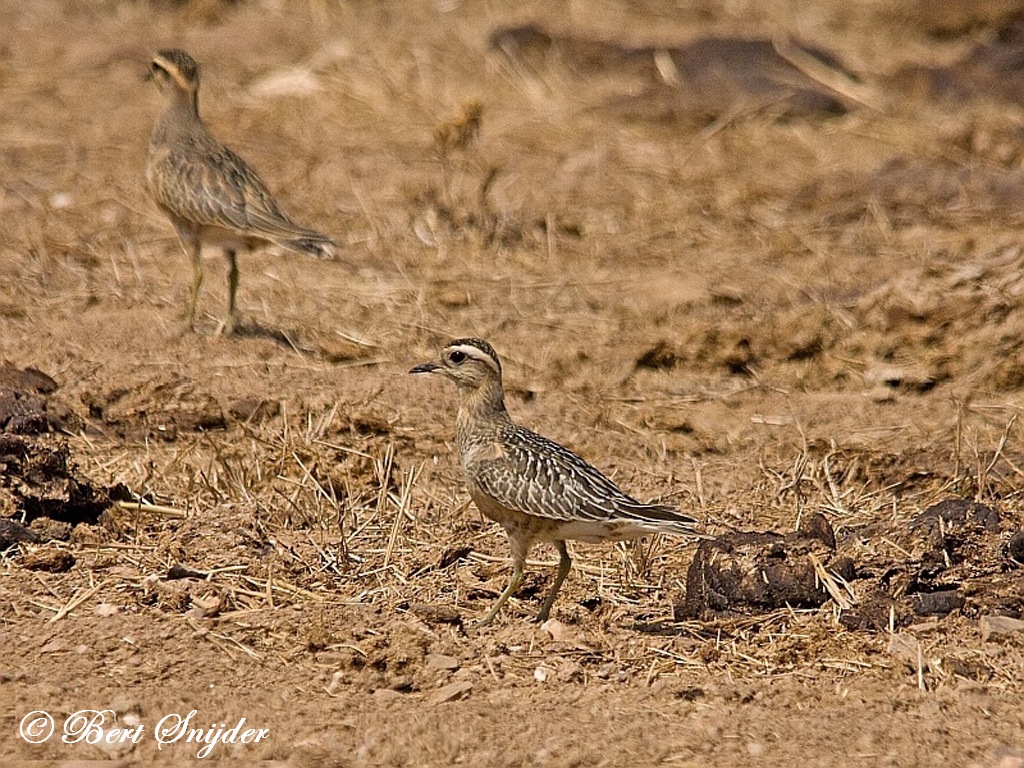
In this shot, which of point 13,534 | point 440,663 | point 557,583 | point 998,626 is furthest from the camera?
point 13,534

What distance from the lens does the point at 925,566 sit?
251 inches

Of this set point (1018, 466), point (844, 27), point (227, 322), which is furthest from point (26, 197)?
→ point (844, 27)

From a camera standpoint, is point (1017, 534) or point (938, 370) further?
point (938, 370)

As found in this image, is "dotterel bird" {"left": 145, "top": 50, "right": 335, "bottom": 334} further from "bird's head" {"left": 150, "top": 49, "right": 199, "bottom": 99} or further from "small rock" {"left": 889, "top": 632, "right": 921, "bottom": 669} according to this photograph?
"small rock" {"left": 889, "top": 632, "right": 921, "bottom": 669}

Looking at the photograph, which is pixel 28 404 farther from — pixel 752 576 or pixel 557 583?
pixel 752 576

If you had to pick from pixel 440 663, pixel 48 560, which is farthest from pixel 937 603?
pixel 48 560

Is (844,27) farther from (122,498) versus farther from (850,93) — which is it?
(122,498)

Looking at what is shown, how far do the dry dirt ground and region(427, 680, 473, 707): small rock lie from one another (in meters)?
0.03

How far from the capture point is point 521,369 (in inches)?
363

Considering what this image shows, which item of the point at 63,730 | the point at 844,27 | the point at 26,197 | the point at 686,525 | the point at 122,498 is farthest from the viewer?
the point at 844,27

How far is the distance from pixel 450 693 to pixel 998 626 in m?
1.95

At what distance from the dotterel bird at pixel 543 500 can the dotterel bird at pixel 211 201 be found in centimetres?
296

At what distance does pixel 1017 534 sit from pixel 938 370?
3011 mm

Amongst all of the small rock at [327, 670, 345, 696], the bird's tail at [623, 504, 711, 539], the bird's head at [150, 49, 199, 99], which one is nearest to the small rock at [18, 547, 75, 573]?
the small rock at [327, 670, 345, 696]
